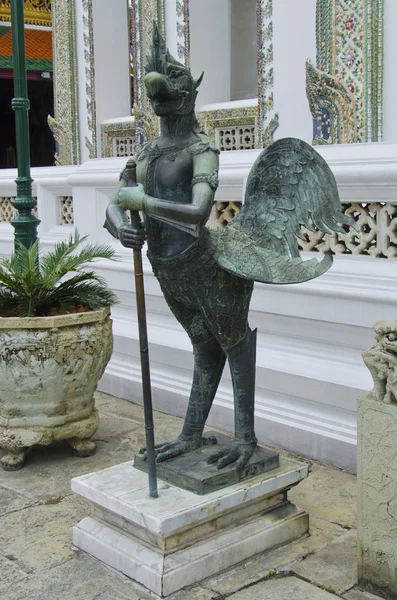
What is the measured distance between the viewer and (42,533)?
4.03 metres

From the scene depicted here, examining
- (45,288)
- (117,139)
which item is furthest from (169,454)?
(117,139)

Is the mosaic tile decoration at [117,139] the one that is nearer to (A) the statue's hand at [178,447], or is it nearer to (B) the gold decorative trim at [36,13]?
(A) the statue's hand at [178,447]

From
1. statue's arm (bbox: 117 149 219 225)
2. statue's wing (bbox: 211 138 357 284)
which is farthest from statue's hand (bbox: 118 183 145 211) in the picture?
statue's wing (bbox: 211 138 357 284)

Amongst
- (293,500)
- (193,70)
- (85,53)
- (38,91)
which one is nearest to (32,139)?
(38,91)

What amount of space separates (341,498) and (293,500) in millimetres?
264

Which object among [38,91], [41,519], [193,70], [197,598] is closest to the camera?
[197,598]

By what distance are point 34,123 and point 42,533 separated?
51.9ft

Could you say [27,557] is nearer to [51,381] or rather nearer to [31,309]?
[51,381]

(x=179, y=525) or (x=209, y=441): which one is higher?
(x=209, y=441)

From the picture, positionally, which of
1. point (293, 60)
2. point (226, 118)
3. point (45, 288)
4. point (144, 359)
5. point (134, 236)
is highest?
point (293, 60)

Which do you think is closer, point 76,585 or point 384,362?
point 384,362

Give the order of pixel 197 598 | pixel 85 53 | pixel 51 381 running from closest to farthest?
1. pixel 197 598
2. pixel 51 381
3. pixel 85 53

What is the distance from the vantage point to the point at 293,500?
4.33m

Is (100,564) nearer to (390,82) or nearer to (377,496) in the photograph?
(377,496)
